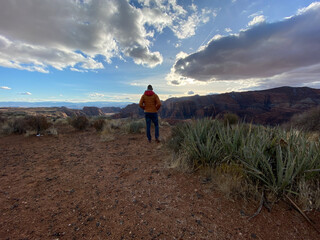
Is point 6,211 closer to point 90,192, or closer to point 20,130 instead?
point 90,192

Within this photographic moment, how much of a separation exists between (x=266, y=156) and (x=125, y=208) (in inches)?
95.5

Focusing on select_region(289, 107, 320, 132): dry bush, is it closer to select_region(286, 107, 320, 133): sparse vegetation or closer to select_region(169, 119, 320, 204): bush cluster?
select_region(286, 107, 320, 133): sparse vegetation

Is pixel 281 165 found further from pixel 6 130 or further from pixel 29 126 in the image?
pixel 6 130

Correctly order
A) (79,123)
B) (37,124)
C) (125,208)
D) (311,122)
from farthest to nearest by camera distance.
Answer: (311,122)
(79,123)
(37,124)
(125,208)

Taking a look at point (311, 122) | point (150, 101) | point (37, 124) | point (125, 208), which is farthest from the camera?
point (311, 122)

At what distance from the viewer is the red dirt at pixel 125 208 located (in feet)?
5.35

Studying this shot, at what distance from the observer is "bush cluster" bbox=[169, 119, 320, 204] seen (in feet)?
6.37

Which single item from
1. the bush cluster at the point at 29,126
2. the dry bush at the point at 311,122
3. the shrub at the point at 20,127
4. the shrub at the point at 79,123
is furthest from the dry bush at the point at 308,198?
the shrub at the point at 20,127

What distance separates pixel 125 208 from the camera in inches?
80.0

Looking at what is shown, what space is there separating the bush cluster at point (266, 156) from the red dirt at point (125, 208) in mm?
371

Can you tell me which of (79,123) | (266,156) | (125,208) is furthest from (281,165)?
(79,123)

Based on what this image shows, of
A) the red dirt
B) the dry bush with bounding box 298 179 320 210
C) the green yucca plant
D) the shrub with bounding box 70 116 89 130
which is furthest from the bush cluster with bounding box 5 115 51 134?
the dry bush with bounding box 298 179 320 210

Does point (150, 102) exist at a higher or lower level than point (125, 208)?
higher

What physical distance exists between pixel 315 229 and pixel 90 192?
10.4 feet
